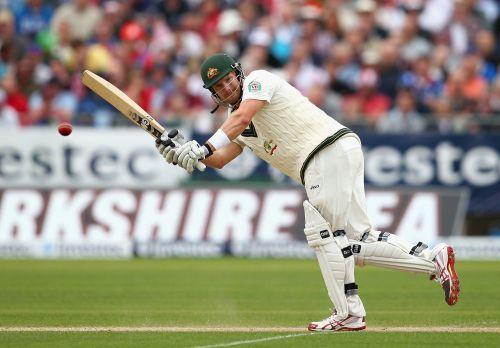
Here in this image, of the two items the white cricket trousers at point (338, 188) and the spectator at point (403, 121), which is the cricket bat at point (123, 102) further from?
the spectator at point (403, 121)

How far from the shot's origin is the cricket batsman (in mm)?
7891

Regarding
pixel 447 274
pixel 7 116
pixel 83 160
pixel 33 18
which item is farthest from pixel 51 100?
pixel 447 274

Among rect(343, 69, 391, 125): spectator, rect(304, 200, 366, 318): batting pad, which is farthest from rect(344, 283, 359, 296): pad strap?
rect(343, 69, 391, 125): spectator

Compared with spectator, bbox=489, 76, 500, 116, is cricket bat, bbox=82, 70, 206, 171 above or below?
below

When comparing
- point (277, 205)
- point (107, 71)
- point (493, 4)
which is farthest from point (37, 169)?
point (493, 4)

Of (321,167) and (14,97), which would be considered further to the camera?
(14,97)

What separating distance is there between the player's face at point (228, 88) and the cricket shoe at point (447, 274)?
1.91 m

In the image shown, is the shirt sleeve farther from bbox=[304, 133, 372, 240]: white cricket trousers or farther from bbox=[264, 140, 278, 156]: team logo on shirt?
bbox=[304, 133, 372, 240]: white cricket trousers

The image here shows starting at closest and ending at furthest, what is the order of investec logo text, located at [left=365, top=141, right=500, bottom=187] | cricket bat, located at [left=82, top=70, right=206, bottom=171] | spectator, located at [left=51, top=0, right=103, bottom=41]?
cricket bat, located at [left=82, top=70, right=206, bottom=171]
investec logo text, located at [left=365, top=141, right=500, bottom=187]
spectator, located at [left=51, top=0, right=103, bottom=41]

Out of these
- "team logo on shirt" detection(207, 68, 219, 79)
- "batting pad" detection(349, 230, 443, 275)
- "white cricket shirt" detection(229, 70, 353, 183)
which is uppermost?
"team logo on shirt" detection(207, 68, 219, 79)

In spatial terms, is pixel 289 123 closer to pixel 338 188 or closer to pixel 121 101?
pixel 338 188

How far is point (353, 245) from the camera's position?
8.21m

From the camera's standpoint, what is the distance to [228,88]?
812 centimetres

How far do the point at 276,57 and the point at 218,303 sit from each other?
836cm
